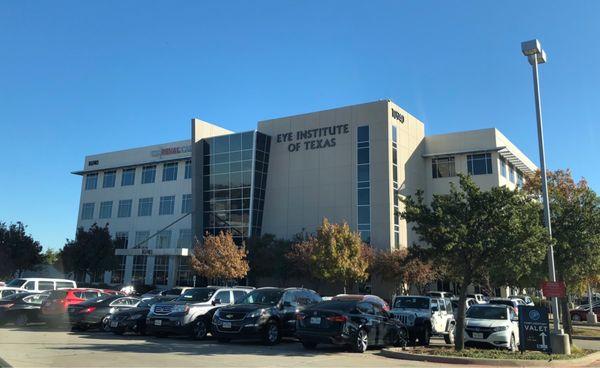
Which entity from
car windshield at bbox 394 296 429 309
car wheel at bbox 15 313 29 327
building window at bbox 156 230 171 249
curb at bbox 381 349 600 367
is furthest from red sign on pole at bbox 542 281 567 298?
building window at bbox 156 230 171 249

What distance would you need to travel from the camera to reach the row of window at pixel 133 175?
2422 inches

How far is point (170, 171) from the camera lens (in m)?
62.2

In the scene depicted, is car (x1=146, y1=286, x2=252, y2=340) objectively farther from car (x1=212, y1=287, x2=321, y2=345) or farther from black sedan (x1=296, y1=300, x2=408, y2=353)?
black sedan (x1=296, y1=300, x2=408, y2=353)

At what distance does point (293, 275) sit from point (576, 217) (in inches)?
1120

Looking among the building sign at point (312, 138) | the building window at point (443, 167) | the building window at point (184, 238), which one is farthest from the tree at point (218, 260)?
the building window at point (443, 167)

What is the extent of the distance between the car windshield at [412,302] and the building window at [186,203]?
41.2 metres

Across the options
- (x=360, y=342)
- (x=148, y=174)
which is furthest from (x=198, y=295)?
(x=148, y=174)

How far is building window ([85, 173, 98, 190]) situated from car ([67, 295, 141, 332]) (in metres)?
52.9

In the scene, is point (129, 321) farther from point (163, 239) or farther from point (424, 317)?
point (163, 239)

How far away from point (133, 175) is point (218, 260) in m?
30.2

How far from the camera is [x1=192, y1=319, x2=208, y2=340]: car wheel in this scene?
17.6 m

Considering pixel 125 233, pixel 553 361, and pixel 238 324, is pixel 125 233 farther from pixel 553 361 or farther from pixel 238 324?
pixel 553 361

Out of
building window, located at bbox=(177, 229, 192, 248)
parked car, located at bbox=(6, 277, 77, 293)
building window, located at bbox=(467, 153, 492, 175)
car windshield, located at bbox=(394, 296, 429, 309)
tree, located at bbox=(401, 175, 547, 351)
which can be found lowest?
car windshield, located at bbox=(394, 296, 429, 309)

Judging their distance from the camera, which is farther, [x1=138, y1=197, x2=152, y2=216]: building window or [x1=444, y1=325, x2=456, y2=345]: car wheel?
[x1=138, y1=197, x2=152, y2=216]: building window
